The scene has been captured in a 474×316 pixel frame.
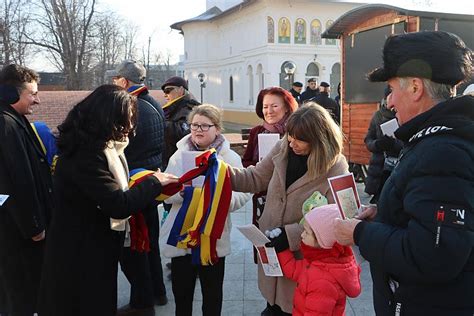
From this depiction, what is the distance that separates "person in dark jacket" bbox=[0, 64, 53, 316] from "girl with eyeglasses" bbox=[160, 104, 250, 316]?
95 cm

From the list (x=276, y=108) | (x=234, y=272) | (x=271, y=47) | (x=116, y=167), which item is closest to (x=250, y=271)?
(x=234, y=272)

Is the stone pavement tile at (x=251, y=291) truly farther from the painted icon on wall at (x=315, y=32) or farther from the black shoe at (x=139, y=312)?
the painted icon on wall at (x=315, y=32)

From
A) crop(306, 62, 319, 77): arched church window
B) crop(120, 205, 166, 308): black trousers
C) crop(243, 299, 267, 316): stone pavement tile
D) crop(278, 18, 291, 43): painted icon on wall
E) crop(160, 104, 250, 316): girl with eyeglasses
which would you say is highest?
crop(278, 18, 291, 43): painted icon on wall

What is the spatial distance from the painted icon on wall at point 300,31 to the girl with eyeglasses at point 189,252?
29.5 m

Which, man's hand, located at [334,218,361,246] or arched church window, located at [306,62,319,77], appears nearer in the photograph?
man's hand, located at [334,218,361,246]

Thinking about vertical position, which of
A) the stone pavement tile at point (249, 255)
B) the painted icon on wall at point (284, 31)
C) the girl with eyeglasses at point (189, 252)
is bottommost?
the stone pavement tile at point (249, 255)

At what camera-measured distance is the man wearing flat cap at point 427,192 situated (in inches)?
56.4

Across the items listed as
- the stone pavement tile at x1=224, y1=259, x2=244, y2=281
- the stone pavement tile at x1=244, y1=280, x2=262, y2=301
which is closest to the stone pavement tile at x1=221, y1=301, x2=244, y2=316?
the stone pavement tile at x1=244, y1=280, x2=262, y2=301

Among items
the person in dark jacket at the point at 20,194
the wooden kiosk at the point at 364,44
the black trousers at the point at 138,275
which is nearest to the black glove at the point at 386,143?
the black trousers at the point at 138,275

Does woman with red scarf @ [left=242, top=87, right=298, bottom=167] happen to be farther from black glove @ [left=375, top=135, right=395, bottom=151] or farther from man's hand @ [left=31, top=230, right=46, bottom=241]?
man's hand @ [left=31, top=230, right=46, bottom=241]

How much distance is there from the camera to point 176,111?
4895 mm

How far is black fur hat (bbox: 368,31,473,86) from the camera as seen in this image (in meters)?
1.56

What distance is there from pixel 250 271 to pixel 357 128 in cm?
445

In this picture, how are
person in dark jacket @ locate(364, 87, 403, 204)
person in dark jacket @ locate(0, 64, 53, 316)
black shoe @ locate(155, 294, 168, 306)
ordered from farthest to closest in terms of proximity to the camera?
person in dark jacket @ locate(364, 87, 403, 204) → black shoe @ locate(155, 294, 168, 306) → person in dark jacket @ locate(0, 64, 53, 316)
